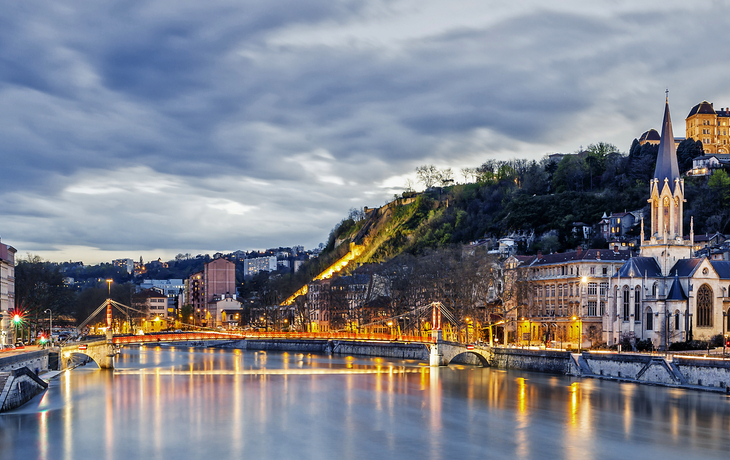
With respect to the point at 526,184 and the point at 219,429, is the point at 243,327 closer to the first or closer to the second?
the point at 526,184

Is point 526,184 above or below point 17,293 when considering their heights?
above

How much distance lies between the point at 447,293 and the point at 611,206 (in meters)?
34.0

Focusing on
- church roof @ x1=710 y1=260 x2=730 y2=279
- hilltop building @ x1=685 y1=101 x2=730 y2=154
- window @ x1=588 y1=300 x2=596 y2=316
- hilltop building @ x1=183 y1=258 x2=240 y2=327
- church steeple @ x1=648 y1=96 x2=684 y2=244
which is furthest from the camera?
hilltop building @ x1=183 y1=258 x2=240 y2=327

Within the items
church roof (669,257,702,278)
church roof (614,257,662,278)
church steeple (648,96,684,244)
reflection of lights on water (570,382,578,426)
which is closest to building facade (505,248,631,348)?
church roof (614,257,662,278)

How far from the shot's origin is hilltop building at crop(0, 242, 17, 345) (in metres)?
63.0

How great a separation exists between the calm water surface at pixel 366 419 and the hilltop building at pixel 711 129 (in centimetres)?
8559

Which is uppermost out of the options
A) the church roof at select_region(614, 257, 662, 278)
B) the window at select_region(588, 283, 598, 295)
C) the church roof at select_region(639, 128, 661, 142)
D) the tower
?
the church roof at select_region(639, 128, 661, 142)

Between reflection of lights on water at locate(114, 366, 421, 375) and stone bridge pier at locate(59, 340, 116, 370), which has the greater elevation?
stone bridge pier at locate(59, 340, 116, 370)

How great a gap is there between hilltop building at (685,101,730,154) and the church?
67458 mm

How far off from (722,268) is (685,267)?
3.26 metres

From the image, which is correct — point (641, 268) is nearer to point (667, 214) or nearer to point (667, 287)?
point (667, 287)

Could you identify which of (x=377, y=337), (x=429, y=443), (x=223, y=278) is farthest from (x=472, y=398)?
(x=223, y=278)

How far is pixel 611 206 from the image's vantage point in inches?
4082

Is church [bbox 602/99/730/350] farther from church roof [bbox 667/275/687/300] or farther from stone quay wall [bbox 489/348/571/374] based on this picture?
stone quay wall [bbox 489/348/571/374]
